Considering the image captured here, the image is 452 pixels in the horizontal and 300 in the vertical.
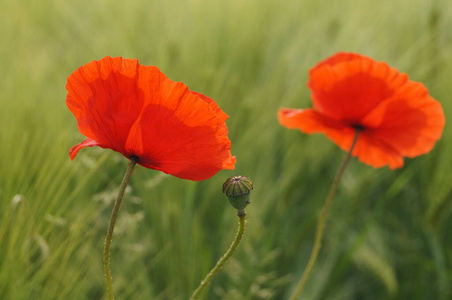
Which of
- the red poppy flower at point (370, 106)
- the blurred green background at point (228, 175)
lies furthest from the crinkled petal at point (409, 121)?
the blurred green background at point (228, 175)

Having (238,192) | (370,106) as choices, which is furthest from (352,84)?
(238,192)

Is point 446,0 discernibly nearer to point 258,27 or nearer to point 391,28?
point 391,28

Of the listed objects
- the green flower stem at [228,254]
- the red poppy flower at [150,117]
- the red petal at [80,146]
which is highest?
the red poppy flower at [150,117]

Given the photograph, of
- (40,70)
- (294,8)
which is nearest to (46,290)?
(40,70)

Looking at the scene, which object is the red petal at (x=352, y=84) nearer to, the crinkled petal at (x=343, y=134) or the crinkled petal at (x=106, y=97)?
the crinkled petal at (x=343, y=134)

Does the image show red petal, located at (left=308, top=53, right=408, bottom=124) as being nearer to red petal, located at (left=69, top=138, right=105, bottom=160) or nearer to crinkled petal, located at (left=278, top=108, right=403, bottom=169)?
crinkled petal, located at (left=278, top=108, right=403, bottom=169)

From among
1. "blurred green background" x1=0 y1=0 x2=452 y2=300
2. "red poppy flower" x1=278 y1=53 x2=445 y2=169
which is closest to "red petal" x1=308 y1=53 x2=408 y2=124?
"red poppy flower" x1=278 y1=53 x2=445 y2=169
